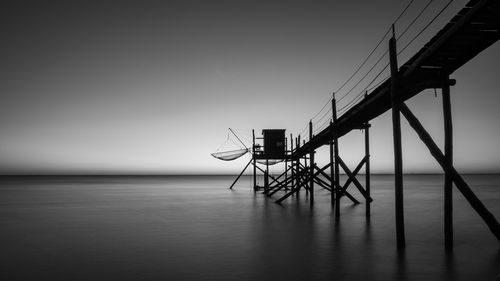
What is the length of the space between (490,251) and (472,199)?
2.12 metres

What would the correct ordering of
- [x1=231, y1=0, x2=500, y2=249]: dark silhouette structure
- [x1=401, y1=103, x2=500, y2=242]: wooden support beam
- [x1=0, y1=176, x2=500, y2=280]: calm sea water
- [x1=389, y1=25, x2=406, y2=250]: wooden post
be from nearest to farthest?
[x1=231, y1=0, x2=500, y2=249]: dark silhouette structure
[x1=0, y1=176, x2=500, y2=280]: calm sea water
[x1=401, y1=103, x2=500, y2=242]: wooden support beam
[x1=389, y1=25, x2=406, y2=250]: wooden post

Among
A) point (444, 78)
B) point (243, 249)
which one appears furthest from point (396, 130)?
point (243, 249)

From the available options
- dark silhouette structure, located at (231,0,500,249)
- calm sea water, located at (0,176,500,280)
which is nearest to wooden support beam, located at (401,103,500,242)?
dark silhouette structure, located at (231,0,500,249)

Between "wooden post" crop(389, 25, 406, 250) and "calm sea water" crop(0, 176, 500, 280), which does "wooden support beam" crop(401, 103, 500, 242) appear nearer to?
"wooden post" crop(389, 25, 406, 250)

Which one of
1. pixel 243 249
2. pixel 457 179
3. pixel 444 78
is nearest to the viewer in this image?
pixel 457 179

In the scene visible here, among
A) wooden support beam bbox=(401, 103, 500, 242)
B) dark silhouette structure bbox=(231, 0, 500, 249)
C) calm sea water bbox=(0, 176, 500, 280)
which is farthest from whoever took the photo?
wooden support beam bbox=(401, 103, 500, 242)

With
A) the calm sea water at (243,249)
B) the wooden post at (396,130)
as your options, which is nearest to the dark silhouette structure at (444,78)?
the wooden post at (396,130)

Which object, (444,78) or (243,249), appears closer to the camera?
(444,78)

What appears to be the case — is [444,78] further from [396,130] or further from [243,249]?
[243,249]

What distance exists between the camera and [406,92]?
10.1 metres

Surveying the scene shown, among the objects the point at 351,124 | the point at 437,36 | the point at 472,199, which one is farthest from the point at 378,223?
the point at 437,36

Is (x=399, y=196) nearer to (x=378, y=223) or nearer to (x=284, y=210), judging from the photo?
(x=378, y=223)

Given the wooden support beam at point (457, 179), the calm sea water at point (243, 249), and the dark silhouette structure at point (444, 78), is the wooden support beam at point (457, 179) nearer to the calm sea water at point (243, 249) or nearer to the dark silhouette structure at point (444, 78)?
the dark silhouette structure at point (444, 78)

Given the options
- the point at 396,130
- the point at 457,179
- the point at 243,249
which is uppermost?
the point at 396,130
